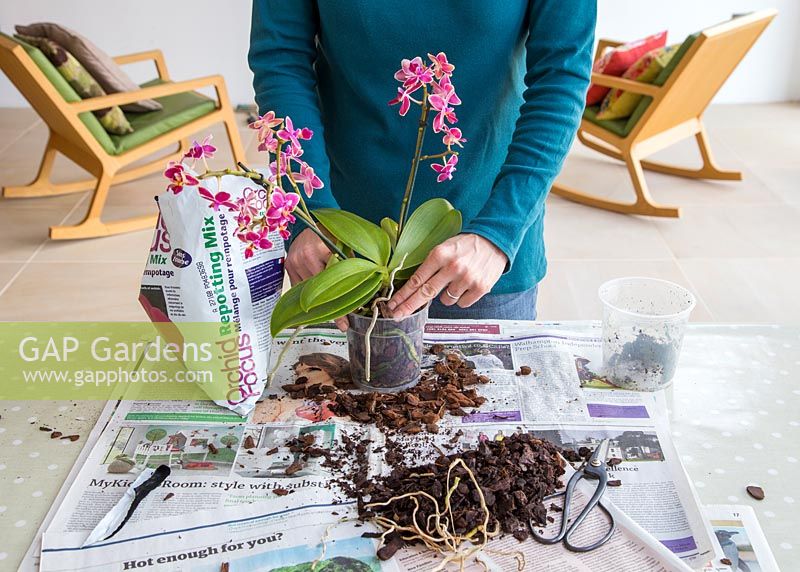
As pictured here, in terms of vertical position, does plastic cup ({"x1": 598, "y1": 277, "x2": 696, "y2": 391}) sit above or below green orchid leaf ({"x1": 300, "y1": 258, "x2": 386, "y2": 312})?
below

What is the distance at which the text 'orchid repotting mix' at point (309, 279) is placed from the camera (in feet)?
3.29

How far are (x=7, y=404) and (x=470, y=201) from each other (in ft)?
2.54

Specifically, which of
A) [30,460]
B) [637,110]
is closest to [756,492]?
[30,460]

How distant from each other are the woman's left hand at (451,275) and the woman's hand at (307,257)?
0.11 m

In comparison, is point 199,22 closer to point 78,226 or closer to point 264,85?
point 78,226

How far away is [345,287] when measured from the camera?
1012 millimetres

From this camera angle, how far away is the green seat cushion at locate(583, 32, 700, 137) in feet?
10.5

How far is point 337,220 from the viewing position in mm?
1091

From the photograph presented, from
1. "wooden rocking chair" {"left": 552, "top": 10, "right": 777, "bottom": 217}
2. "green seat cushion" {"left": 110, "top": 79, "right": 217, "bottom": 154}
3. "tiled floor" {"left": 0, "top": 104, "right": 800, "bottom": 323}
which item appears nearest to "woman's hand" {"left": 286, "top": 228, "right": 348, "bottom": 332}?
"tiled floor" {"left": 0, "top": 104, "right": 800, "bottom": 323}

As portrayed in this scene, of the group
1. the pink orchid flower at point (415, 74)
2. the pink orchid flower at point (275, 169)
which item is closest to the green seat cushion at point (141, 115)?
the pink orchid flower at point (275, 169)

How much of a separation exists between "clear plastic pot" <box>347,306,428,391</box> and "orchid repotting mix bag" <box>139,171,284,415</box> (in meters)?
0.13

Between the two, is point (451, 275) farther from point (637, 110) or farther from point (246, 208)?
point (637, 110)

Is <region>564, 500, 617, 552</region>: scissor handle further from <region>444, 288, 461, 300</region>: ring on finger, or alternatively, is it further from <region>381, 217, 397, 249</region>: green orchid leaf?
<region>381, 217, 397, 249</region>: green orchid leaf

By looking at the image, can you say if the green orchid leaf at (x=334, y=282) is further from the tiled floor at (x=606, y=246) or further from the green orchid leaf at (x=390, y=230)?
the tiled floor at (x=606, y=246)
